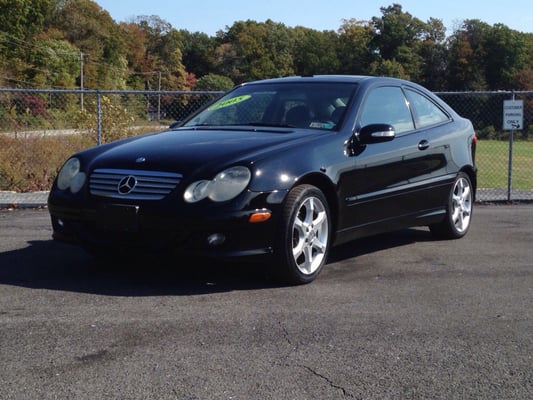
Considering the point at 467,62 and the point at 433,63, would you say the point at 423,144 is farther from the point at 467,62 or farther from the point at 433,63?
the point at 433,63

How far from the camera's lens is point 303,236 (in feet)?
18.1

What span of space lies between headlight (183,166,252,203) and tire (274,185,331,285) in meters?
0.36

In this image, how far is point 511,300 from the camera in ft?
17.2

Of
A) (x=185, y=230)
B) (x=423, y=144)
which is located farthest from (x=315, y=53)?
(x=185, y=230)

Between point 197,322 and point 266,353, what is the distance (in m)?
0.67

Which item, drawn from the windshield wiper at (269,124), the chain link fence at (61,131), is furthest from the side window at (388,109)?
the chain link fence at (61,131)

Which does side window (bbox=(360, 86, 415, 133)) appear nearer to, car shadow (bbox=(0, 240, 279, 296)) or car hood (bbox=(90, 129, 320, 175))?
car hood (bbox=(90, 129, 320, 175))

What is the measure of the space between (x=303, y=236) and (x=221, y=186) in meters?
0.76

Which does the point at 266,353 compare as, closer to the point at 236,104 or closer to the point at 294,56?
the point at 236,104

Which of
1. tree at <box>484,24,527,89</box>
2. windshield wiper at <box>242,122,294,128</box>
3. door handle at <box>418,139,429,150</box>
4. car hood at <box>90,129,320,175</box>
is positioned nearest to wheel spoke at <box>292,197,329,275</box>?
car hood at <box>90,129,320,175</box>

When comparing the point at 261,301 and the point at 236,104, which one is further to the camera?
the point at 236,104

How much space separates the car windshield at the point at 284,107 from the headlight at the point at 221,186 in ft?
3.89

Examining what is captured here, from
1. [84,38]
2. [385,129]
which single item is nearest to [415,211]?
[385,129]

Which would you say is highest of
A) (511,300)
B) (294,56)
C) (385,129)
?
(294,56)
